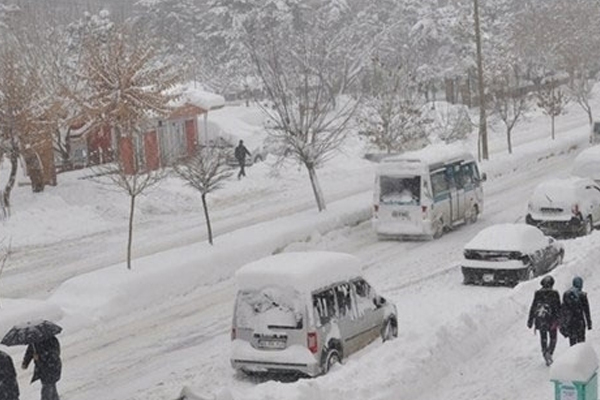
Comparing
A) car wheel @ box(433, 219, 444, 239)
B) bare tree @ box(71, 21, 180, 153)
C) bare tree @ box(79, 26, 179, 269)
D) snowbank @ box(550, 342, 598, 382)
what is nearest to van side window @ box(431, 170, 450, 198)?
car wheel @ box(433, 219, 444, 239)

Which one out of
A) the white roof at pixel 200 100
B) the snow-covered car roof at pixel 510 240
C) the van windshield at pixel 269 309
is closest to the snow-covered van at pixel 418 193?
the snow-covered car roof at pixel 510 240

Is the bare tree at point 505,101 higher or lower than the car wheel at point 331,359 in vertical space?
higher

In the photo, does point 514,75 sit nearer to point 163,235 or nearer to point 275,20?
point 275,20

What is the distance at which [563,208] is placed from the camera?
2844 centimetres

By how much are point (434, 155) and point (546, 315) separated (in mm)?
15100

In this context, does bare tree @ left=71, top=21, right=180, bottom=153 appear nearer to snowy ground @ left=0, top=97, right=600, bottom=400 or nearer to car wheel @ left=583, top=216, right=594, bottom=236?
snowy ground @ left=0, top=97, right=600, bottom=400

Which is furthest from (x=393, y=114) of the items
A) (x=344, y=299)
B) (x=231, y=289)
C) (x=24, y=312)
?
(x=344, y=299)

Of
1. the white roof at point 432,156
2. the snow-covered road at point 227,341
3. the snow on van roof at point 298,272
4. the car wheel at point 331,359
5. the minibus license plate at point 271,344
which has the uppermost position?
the white roof at point 432,156

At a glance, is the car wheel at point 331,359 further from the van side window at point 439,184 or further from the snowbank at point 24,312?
the van side window at point 439,184

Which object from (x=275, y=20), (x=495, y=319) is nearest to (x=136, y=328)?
(x=495, y=319)

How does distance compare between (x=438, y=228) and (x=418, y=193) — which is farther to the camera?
(x=438, y=228)

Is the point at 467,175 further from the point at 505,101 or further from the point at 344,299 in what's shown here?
the point at 505,101

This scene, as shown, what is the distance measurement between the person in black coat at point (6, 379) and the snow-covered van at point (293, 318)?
3674mm

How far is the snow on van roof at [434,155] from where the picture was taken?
29.5 metres
